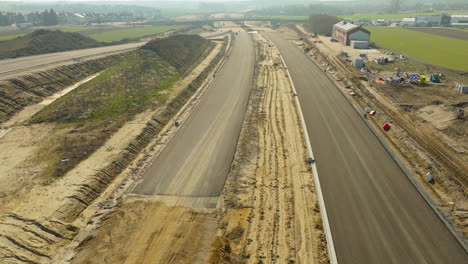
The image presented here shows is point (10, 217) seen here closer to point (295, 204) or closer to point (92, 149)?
point (92, 149)

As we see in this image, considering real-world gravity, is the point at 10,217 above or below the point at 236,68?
below

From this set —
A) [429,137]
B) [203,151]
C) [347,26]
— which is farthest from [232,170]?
[347,26]

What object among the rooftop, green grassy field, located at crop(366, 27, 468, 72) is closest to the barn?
the rooftop

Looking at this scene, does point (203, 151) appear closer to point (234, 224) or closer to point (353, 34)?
point (234, 224)

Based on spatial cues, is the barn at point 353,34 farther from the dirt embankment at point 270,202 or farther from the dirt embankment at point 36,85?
the dirt embankment at point 36,85

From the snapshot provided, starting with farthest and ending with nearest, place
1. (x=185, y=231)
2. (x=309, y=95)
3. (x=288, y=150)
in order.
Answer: (x=309, y=95)
(x=288, y=150)
(x=185, y=231)

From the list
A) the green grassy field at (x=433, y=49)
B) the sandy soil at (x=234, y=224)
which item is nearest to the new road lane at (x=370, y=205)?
the sandy soil at (x=234, y=224)

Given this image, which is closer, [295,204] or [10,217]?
[10,217]

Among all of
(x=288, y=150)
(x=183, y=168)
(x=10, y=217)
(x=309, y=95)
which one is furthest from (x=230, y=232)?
(x=309, y=95)
